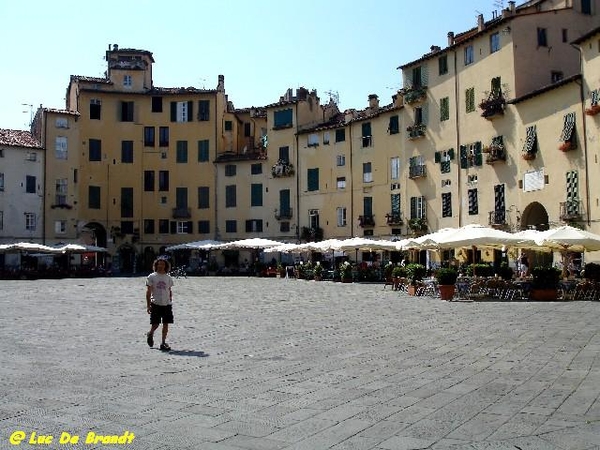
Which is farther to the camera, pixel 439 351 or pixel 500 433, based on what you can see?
pixel 439 351

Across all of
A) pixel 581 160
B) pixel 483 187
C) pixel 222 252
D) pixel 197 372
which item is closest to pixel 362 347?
pixel 197 372

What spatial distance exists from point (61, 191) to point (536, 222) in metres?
38.5

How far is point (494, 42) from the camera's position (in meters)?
36.4

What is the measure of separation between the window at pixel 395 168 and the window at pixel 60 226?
2780 centimetres

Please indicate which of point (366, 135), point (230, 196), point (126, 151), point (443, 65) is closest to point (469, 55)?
point (443, 65)

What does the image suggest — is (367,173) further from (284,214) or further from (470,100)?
(470,100)

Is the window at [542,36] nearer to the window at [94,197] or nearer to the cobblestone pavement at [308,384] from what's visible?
the cobblestone pavement at [308,384]

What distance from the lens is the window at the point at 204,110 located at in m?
57.8

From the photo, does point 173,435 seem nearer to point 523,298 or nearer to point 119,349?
point 119,349

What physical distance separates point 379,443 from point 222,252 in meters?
51.5

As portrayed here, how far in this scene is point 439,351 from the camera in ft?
34.9

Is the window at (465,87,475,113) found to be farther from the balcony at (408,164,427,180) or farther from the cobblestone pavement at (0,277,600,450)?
the cobblestone pavement at (0,277,600,450)

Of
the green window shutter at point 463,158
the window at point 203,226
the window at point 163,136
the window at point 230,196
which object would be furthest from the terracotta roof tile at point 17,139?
the green window shutter at point 463,158

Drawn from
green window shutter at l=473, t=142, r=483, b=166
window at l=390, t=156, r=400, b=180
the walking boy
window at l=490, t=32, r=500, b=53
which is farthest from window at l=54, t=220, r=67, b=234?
the walking boy
